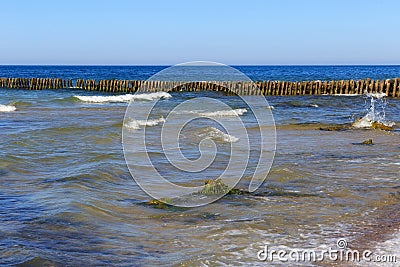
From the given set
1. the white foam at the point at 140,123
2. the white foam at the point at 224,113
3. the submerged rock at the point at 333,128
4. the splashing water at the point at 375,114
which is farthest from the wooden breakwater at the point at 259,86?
the submerged rock at the point at 333,128

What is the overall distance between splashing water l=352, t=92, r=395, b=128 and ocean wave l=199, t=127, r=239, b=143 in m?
5.49

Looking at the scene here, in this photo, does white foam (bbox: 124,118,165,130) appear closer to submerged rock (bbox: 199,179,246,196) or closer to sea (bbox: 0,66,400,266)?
sea (bbox: 0,66,400,266)

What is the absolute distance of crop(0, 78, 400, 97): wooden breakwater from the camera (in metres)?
36.6

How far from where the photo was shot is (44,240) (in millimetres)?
6500

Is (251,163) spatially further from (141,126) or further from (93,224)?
(141,126)

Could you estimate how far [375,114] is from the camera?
2416 centimetres

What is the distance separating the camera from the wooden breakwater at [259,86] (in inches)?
1442

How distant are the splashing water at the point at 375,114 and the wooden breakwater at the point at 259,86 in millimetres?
1896

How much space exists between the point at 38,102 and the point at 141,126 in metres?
14.7

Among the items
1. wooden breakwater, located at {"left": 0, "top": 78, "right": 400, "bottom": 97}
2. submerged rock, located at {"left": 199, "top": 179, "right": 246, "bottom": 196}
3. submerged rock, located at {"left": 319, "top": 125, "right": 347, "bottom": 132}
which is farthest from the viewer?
wooden breakwater, located at {"left": 0, "top": 78, "right": 400, "bottom": 97}

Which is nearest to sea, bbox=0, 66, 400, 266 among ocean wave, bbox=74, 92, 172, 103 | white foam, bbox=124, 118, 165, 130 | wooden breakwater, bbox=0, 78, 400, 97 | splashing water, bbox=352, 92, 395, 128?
white foam, bbox=124, 118, 165, 130

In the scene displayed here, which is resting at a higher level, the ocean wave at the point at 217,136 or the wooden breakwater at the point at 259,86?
the wooden breakwater at the point at 259,86

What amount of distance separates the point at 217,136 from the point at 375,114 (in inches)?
412

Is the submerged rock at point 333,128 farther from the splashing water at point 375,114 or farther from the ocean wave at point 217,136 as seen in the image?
the ocean wave at point 217,136
